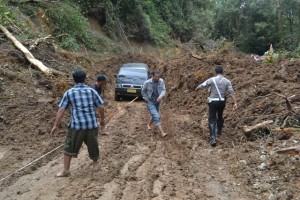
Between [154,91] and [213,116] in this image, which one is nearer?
[213,116]

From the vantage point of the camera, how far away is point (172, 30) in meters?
48.6

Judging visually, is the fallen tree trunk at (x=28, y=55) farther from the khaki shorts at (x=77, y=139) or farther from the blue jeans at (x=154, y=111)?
the khaki shorts at (x=77, y=139)

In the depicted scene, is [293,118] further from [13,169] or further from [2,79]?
[2,79]

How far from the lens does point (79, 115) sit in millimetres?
6875

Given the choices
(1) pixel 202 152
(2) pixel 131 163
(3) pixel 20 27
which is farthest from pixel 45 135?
(3) pixel 20 27

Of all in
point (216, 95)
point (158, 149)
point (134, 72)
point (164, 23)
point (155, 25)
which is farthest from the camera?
point (164, 23)

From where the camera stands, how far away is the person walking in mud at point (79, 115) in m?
6.84

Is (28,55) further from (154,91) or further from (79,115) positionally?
(79,115)

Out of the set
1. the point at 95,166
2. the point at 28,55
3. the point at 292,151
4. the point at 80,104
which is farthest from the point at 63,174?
the point at 28,55

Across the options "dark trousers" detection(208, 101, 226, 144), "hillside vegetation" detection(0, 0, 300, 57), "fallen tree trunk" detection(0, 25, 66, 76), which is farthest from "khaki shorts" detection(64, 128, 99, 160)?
"hillside vegetation" detection(0, 0, 300, 57)

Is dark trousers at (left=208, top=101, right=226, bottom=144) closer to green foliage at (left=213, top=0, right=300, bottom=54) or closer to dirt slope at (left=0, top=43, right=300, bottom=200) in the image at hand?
dirt slope at (left=0, top=43, right=300, bottom=200)

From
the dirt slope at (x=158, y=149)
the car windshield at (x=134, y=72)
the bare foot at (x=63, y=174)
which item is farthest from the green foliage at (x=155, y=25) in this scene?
the bare foot at (x=63, y=174)

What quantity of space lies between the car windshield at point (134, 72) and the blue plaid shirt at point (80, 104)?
11.5 metres

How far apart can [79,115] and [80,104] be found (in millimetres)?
188
